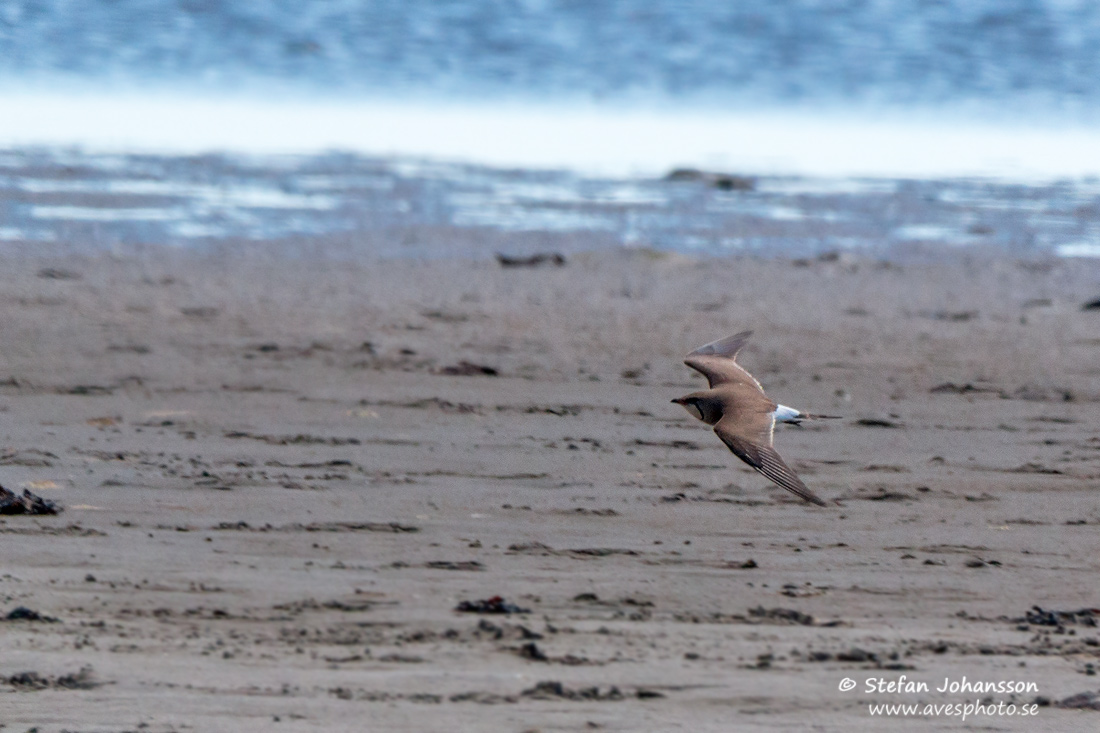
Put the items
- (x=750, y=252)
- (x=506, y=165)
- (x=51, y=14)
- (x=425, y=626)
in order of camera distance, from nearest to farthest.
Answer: (x=425, y=626)
(x=750, y=252)
(x=506, y=165)
(x=51, y=14)

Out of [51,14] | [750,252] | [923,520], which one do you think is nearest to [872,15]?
[51,14]

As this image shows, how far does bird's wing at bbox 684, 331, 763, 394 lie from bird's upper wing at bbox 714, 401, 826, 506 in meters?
0.56

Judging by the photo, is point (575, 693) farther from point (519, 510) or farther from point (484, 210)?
point (484, 210)

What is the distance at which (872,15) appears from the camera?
31.2 meters

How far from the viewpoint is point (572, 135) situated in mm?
20031

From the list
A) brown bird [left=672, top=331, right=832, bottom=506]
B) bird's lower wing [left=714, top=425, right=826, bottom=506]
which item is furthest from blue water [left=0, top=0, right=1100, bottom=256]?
bird's lower wing [left=714, top=425, right=826, bottom=506]

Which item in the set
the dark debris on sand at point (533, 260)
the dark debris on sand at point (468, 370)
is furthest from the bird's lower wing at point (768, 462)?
the dark debris on sand at point (533, 260)

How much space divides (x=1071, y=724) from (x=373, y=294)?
658 centimetres

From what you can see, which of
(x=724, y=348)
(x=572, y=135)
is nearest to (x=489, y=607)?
(x=724, y=348)

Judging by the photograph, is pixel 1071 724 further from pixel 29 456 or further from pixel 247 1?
pixel 247 1

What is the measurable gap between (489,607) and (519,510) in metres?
1.10

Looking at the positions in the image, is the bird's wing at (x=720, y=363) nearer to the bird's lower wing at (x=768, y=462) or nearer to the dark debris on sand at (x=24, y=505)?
the bird's lower wing at (x=768, y=462)

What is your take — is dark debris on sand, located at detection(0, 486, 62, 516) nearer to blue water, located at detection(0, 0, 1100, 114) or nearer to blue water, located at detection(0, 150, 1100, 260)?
blue water, located at detection(0, 150, 1100, 260)

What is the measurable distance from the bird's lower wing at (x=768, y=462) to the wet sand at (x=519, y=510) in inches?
12.1
